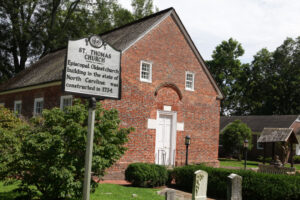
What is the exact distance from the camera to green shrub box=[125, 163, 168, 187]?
1145 centimetres

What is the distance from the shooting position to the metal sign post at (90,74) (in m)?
5.40

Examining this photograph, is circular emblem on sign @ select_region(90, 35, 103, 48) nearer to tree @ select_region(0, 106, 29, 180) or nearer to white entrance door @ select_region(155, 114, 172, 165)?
tree @ select_region(0, 106, 29, 180)

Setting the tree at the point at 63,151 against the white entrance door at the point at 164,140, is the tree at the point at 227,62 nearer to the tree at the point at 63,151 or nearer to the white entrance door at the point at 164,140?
the white entrance door at the point at 164,140

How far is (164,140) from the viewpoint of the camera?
16.0 meters

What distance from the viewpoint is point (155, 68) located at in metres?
15.8

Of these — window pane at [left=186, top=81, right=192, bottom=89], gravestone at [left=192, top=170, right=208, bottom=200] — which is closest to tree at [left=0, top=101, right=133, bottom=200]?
gravestone at [left=192, top=170, right=208, bottom=200]

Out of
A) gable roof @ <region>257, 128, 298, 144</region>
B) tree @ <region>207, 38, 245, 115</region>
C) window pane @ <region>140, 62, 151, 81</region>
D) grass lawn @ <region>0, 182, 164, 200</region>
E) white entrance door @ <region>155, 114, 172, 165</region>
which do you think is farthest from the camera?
tree @ <region>207, 38, 245, 115</region>

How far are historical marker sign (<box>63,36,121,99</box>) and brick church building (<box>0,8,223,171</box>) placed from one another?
298 inches

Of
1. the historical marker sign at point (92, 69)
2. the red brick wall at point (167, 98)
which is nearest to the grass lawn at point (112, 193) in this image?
the red brick wall at point (167, 98)

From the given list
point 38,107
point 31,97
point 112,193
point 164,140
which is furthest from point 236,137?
point 112,193

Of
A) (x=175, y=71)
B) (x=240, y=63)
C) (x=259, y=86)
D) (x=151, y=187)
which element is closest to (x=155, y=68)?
(x=175, y=71)

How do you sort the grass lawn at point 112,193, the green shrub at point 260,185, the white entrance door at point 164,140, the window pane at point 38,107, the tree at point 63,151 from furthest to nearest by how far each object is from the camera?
Answer: the window pane at point 38,107, the white entrance door at point 164,140, the green shrub at point 260,185, the grass lawn at point 112,193, the tree at point 63,151

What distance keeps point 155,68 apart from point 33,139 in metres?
9.49

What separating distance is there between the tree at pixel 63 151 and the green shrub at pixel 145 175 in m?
3.87
